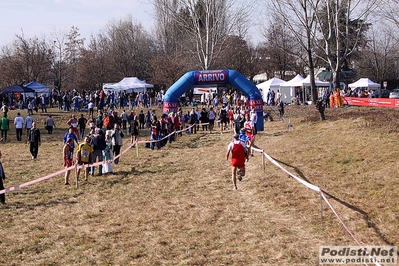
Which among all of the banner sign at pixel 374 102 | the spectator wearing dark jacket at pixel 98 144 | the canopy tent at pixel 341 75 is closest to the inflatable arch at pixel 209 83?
the banner sign at pixel 374 102

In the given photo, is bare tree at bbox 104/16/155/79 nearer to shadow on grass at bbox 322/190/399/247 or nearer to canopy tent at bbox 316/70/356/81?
canopy tent at bbox 316/70/356/81

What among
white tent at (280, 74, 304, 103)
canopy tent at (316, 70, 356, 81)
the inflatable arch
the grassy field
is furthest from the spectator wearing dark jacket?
canopy tent at (316, 70, 356, 81)

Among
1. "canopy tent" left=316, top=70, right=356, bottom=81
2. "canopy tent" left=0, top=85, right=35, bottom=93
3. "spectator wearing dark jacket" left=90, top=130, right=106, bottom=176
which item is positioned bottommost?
"spectator wearing dark jacket" left=90, top=130, right=106, bottom=176

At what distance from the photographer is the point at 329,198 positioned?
40.1 feet

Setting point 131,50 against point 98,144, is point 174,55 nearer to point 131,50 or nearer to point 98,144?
point 131,50

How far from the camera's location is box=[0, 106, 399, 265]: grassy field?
9.50 m

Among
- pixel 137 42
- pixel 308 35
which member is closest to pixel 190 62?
pixel 137 42

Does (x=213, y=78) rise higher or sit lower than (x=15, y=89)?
lower

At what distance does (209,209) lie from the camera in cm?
1240

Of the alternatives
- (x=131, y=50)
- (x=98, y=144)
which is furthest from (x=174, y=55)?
(x=98, y=144)

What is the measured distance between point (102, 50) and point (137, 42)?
17.3ft

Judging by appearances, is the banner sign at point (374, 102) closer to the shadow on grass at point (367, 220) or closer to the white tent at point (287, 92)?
the white tent at point (287, 92)

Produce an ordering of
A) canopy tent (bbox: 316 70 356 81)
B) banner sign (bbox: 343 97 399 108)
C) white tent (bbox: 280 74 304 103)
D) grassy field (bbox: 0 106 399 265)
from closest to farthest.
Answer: grassy field (bbox: 0 106 399 265) < banner sign (bbox: 343 97 399 108) < white tent (bbox: 280 74 304 103) < canopy tent (bbox: 316 70 356 81)

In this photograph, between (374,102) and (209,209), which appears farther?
(374,102)
